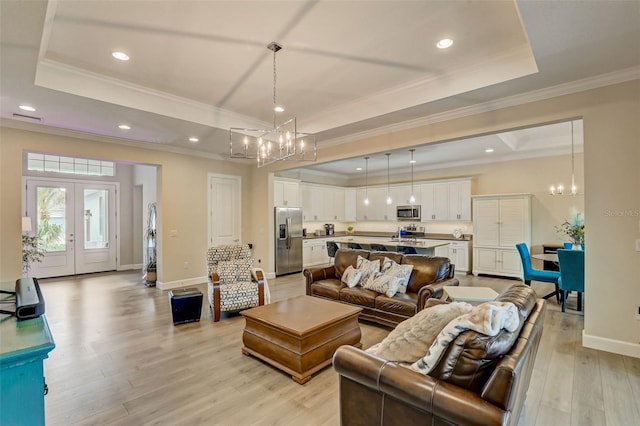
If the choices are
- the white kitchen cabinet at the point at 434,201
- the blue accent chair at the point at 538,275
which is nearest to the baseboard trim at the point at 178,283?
the white kitchen cabinet at the point at 434,201

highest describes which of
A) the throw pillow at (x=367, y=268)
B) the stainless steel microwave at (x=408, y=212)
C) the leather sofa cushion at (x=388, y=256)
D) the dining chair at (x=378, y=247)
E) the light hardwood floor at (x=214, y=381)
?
the stainless steel microwave at (x=408, y=212)

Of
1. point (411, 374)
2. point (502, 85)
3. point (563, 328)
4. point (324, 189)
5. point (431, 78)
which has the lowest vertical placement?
point (563, 328)

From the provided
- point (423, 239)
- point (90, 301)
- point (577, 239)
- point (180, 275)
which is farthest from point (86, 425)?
point (423, 239)

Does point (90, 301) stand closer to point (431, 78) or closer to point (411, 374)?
point (411, 374)

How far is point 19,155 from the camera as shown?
175 inches

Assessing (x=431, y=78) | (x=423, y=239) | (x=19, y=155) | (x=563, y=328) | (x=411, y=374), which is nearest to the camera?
(x=411, y=374)

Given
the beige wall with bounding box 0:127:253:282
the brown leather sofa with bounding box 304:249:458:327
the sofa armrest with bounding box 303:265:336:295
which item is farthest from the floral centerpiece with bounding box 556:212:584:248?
the beige wall with bounding box 0:127:253:282

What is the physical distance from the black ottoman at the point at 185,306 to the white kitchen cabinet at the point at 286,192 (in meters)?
3.62

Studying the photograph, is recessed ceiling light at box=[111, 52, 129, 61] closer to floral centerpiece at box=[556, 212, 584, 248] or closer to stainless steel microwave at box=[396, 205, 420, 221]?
stainless steel microwave at box=[396, 205, 420, 221]

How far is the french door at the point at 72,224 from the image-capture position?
23.1 feet

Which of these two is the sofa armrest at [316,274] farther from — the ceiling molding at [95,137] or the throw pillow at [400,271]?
the ceiling molding at [95,137]

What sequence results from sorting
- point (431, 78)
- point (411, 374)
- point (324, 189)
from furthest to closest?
1. point (324, 189)
2. point (431, 78)
3. point (411, 374)

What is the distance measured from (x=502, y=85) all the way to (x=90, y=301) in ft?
22.7

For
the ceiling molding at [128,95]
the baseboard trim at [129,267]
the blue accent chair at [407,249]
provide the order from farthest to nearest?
the baseboard trim at [129,267] → the blue accent chair at [407,249] → the ceiling molding at [128,95]
